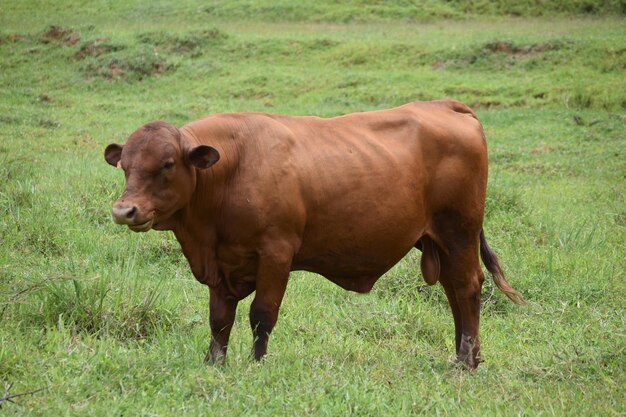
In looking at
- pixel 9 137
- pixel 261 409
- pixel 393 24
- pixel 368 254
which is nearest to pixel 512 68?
pixel 393 24

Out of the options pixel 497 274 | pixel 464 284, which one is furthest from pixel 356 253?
pixel 497 274

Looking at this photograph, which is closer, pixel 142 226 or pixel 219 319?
pixel 142 226

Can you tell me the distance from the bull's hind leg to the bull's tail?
264mm

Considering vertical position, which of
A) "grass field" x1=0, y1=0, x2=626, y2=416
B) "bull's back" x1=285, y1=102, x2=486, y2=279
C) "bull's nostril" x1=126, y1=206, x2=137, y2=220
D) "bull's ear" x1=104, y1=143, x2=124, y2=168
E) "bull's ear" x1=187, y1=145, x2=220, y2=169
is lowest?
"grass field" x1=0, y1=0, x2=626, y2=416

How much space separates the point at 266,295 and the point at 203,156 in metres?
0.85

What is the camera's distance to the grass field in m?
4.19

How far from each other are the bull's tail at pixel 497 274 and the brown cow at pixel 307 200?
259 millimetres

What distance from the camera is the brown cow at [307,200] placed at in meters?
4.57

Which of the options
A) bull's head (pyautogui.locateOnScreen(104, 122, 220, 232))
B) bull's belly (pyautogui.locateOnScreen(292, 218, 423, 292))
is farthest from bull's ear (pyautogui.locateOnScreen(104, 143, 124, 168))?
bull's belly (pyautogui.locateOnScreen(292, 218, 423, 292))

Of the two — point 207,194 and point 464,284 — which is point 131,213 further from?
point 464,284

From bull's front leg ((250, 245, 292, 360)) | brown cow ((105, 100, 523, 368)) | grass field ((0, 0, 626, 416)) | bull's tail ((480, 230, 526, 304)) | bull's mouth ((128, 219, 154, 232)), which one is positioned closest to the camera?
grass field ((0, 0, 626, 416))

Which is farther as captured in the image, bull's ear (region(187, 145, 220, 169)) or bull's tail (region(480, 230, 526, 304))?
bull's tail (region(480, 230, 526, 304))

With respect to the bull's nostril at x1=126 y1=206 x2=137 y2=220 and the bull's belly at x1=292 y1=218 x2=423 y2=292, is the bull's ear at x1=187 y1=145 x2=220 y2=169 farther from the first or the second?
the bull's belly at x1=292 y1=218 x2=423 y2=292

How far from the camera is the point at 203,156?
4.50 metres
